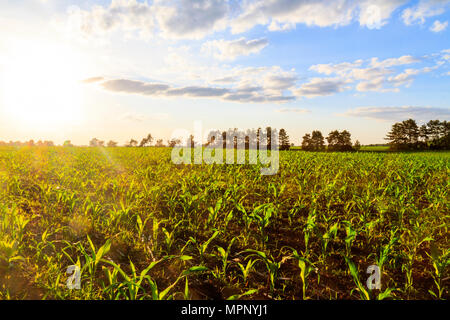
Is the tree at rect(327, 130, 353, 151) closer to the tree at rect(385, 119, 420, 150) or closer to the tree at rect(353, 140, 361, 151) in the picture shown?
the tree at rect(353, 140, 361, 151)

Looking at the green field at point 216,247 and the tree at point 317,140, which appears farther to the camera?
the tree at point 317,140

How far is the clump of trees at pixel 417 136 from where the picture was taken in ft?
223

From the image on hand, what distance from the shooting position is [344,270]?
10.9ft

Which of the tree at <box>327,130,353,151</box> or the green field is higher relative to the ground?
the tree at <box>327,130,353,151</box>

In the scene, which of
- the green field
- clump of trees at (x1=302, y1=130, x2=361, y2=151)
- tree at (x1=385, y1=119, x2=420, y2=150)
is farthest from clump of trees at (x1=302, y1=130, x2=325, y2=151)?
the green field

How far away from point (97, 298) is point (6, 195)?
4512 millimetres

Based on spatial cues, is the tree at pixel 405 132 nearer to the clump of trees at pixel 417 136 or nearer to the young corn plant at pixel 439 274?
the clump of trees at pixel 417 136

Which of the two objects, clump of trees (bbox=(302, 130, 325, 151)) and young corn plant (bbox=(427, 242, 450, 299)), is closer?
young corn plant (bbox=(427, 242, 450, 299))

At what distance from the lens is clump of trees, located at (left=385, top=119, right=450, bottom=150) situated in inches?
2671

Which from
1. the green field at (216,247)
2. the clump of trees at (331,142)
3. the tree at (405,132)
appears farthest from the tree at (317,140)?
the green field at (216,247)

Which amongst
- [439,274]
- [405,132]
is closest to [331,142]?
[405,132]

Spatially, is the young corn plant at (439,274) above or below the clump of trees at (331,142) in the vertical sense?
below
